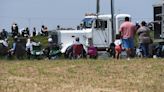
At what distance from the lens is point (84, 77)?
43.6ft

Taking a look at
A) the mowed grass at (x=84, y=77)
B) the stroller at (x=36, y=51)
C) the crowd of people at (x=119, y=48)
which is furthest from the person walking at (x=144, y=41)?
the stroller at (x=36, y=51)

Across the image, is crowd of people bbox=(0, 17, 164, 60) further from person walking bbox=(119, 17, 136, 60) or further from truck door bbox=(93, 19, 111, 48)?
truck door bbox=(93, 19, 111, 48)

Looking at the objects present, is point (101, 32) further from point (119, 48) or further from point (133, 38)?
point (133, 38)

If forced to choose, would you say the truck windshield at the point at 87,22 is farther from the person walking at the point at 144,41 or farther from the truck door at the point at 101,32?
the person walking at the point at 144,41

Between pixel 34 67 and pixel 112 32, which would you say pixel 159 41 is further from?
pixel 34 67

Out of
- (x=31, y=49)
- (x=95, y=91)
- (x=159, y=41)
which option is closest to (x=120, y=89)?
(x=95, y=91)

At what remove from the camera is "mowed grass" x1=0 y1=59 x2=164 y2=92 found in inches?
459

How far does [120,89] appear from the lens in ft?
38.1

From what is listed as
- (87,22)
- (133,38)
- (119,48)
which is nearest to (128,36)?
(133,38)

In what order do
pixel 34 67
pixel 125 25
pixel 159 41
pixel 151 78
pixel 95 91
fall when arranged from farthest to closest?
1. pixel 159 41
2. pixel 125 25
3. pixel 34 67
4. pixel 151 78
5. pixel 95 91

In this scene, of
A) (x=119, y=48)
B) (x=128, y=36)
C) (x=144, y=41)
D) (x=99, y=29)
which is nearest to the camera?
(x=128, y=36)

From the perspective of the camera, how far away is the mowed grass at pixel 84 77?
11.6m

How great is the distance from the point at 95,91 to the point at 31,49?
59.8 ft

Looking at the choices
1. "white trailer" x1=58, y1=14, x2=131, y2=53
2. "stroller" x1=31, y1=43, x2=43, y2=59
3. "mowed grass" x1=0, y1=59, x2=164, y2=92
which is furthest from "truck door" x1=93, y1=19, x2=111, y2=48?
"mowed grass" x1=0, y1=59, x2=164, y2=92
